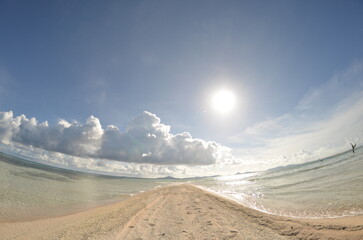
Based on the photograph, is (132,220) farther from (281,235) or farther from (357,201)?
(357,201)

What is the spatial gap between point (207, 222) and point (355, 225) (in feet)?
18.3

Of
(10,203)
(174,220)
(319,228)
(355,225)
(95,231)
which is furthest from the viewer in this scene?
(10,203)

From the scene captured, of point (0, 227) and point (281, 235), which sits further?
point (0, 227)

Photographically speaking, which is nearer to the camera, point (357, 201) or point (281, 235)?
point (281, 235)

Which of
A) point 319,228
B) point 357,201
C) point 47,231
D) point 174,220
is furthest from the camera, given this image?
point 357,201

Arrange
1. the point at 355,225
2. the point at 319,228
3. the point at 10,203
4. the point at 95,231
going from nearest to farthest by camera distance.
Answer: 1. the point at 355,225
2. the point at 319,228
3. the point at 95,231
4. the point at 10,203

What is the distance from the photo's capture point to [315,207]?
10.3m

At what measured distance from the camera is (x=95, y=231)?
7512 mm

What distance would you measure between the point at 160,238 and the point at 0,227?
871 centimetres

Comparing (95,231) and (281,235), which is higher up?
(281,235)

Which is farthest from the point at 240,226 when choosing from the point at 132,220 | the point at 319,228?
the point at 132,220

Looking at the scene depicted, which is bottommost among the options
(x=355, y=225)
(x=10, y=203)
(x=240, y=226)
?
(x=10, y=203)

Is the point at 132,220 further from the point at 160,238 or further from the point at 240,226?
the point at 240,226

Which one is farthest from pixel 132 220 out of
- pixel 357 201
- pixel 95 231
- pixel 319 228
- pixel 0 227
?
pixel 357 201
